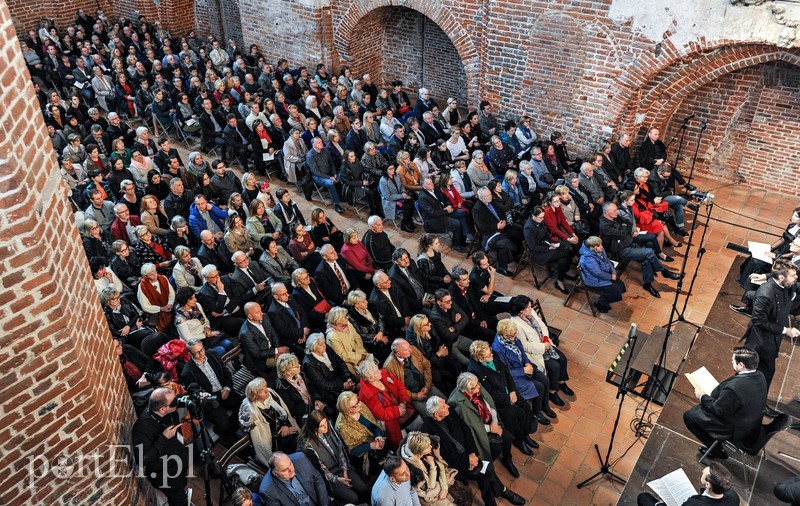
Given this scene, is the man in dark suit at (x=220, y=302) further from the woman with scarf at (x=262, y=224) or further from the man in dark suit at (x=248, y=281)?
the woman with scarf at (x=262, y=224)

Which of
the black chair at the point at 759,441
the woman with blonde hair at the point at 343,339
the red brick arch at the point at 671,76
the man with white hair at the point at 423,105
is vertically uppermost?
the red brick arch at the point at 671,76

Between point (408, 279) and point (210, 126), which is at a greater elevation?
point (210, 126)

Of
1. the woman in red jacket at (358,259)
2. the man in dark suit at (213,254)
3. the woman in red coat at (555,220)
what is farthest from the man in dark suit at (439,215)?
the man in dark suit at (213,254)

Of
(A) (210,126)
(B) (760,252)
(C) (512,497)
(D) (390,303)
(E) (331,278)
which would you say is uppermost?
(A) (210,126)

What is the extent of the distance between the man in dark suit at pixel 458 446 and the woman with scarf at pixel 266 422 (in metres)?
1.20

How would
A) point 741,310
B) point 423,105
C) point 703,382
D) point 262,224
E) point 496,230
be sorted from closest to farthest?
point 703,382 < point 741,310 < point 262,224 < point 496,230 < point 423,105

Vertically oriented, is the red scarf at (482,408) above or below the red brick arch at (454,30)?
below

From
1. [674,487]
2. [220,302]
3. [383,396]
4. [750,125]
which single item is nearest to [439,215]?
[220,302]

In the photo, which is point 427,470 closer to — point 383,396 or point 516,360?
point 383,396

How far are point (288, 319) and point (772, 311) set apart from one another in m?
5.09

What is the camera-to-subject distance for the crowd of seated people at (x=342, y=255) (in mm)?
5406

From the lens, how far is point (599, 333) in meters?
7.63

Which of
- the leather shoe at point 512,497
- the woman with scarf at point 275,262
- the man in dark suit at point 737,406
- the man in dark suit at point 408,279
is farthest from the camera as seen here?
the woman with scarf at point 275,262

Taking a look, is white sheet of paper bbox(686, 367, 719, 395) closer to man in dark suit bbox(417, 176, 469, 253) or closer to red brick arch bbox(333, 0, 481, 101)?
man in dark suit bbox(417, 176, 469, 253)
